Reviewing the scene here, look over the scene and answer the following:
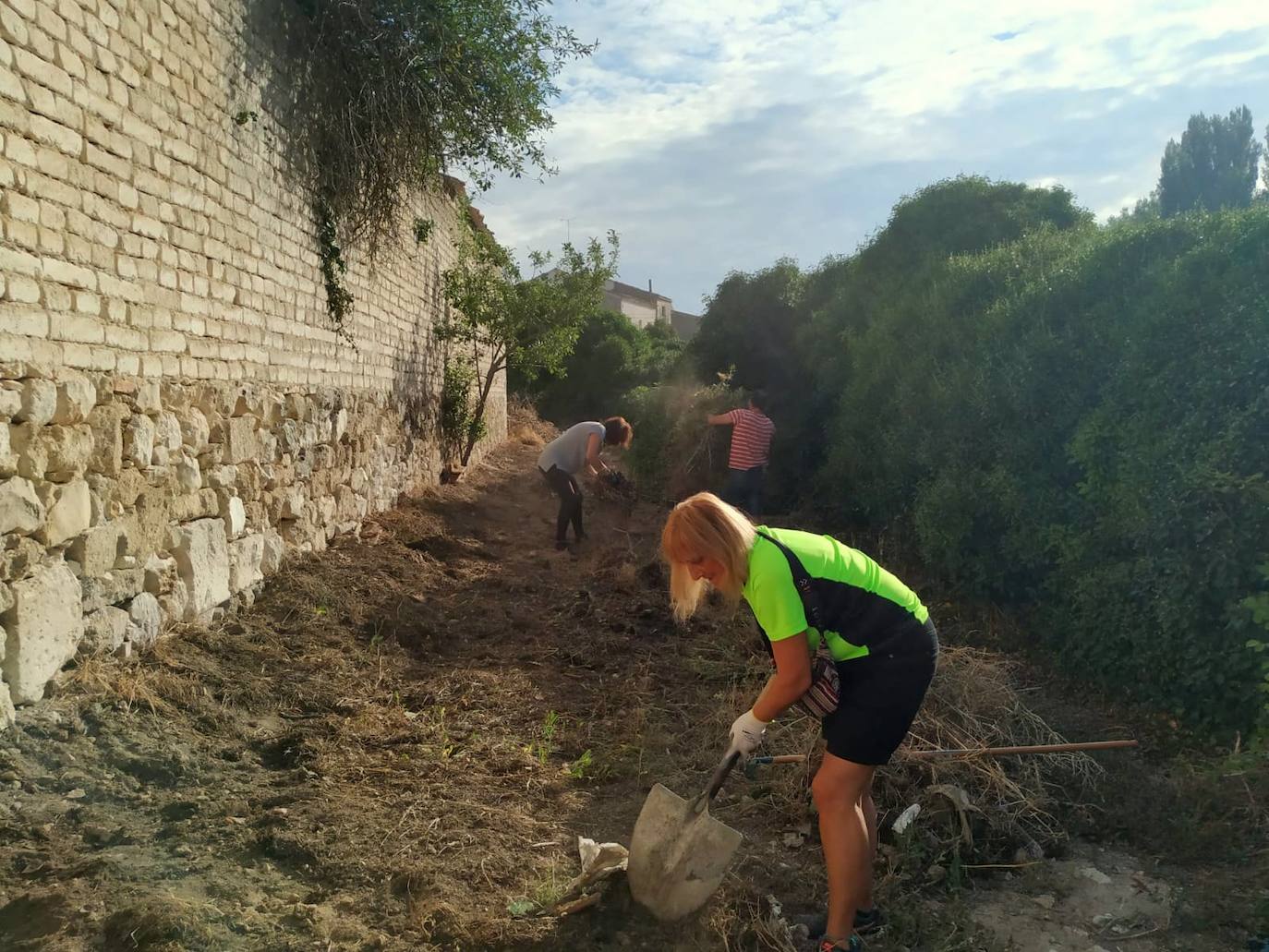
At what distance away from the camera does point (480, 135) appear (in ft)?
27.2

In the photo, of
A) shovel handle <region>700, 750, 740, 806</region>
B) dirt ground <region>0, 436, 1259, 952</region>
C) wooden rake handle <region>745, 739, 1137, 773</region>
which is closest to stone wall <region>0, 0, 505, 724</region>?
dirt ground <region>0, 436, 1259, 952</region>

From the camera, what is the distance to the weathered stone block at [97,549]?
392 cm

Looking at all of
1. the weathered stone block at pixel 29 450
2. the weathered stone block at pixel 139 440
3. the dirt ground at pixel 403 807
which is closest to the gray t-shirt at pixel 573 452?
the dirt ground at pixel 403 807

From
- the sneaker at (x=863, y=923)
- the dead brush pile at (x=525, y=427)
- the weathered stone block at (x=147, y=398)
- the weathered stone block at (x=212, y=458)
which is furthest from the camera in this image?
the dead brush pile at (x=525, y=427)

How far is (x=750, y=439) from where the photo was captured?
979 centimetres

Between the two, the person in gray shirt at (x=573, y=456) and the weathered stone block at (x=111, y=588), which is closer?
the weathered stone block at (x=111, y=588)

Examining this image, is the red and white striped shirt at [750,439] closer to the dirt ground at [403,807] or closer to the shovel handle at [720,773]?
the dirt ground at [403,807]

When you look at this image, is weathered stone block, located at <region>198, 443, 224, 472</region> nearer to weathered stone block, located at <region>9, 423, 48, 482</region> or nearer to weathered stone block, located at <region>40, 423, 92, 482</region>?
weathered stone block, located at <region>40, 423, 92, 482</region>

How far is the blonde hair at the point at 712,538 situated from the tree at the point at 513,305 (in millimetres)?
9221

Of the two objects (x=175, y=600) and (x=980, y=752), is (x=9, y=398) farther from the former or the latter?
(x=980, y=752)

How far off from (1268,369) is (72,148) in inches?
235

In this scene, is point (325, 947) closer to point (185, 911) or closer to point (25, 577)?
point (185, 911)

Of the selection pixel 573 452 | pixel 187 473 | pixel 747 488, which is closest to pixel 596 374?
pixel 747 488

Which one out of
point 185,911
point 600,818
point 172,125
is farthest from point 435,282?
point 185,911
